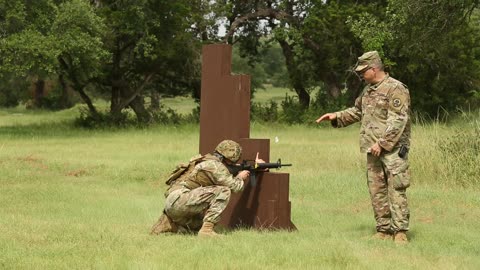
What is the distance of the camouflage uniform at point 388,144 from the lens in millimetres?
8273

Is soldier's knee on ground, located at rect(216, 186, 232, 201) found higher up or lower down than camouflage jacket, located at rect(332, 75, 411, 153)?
lower down

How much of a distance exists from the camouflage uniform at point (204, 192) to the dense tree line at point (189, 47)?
17324 mm

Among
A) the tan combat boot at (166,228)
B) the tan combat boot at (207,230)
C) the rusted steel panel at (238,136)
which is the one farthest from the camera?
the rusted steel panel at (238,136)

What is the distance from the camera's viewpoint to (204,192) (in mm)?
8211

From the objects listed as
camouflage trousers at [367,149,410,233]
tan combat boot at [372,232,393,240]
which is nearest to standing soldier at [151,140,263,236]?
camouflage trousers at [367,149,410,233]

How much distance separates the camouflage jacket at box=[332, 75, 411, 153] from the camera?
8234 mm

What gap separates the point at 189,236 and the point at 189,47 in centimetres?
2406

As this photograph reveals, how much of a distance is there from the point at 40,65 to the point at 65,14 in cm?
187

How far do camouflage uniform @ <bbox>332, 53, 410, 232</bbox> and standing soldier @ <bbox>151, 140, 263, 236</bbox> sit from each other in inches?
55.5

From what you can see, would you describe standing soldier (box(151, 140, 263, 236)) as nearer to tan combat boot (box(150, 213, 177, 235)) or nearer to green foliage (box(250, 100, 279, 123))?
tan combat boot (box(150, 213, 177, 235))

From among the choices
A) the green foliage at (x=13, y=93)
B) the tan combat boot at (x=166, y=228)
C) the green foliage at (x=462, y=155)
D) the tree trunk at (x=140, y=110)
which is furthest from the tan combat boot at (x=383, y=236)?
the green foliage at (x=13, y=93)

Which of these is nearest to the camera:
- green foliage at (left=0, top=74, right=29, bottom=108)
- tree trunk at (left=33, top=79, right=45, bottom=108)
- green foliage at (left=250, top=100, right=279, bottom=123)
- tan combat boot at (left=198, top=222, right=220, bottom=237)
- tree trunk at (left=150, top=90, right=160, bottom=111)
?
tan combat boot at (left=198, top=222, right=220, bottom=237)

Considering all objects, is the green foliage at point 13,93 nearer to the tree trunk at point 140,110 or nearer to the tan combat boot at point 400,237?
the tree trunk at point 140,110

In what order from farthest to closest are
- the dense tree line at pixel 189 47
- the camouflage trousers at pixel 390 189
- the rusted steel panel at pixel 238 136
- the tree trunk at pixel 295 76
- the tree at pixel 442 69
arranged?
the tree trunk at pixel 295 76
the tree at pixel 442 69
the dense tree line at pixel 189 47
the rusted steel panel at pixel 238 136
the camouflage trousers at pixel 390 189
